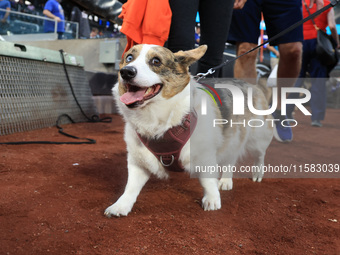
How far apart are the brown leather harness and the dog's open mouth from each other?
0.20 metres

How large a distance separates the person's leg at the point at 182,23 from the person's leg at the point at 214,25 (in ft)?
0.58

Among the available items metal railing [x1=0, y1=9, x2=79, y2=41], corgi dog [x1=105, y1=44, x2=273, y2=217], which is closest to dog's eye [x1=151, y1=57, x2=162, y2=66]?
corgi dog [x1=105, y1=44, x2=273, y2=217]

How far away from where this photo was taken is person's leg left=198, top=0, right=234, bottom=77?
220cm

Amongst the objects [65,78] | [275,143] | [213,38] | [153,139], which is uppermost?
[213,38]

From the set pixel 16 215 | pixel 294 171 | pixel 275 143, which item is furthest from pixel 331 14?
pixel 16 215

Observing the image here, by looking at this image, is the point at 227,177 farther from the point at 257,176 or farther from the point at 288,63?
the point at 288,63

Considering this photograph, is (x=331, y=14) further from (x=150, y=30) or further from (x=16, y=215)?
(x=16, y=215)

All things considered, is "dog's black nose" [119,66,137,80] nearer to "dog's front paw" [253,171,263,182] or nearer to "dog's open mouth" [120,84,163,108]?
"dog's open mouth" [120,84,163,108]

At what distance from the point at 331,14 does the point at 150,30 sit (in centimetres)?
366

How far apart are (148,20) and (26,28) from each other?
17.2 feet

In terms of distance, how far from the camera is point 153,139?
1604 millimetres

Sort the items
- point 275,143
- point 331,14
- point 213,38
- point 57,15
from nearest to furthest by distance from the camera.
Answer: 1. point 213,38
2. point 275,143
3. point 331,14
4. point 57,15

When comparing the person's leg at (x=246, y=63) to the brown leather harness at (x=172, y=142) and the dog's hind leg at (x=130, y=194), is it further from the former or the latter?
the dog's hind leg at (x=130, y=194)

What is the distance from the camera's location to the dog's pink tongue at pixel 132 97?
151 cm
